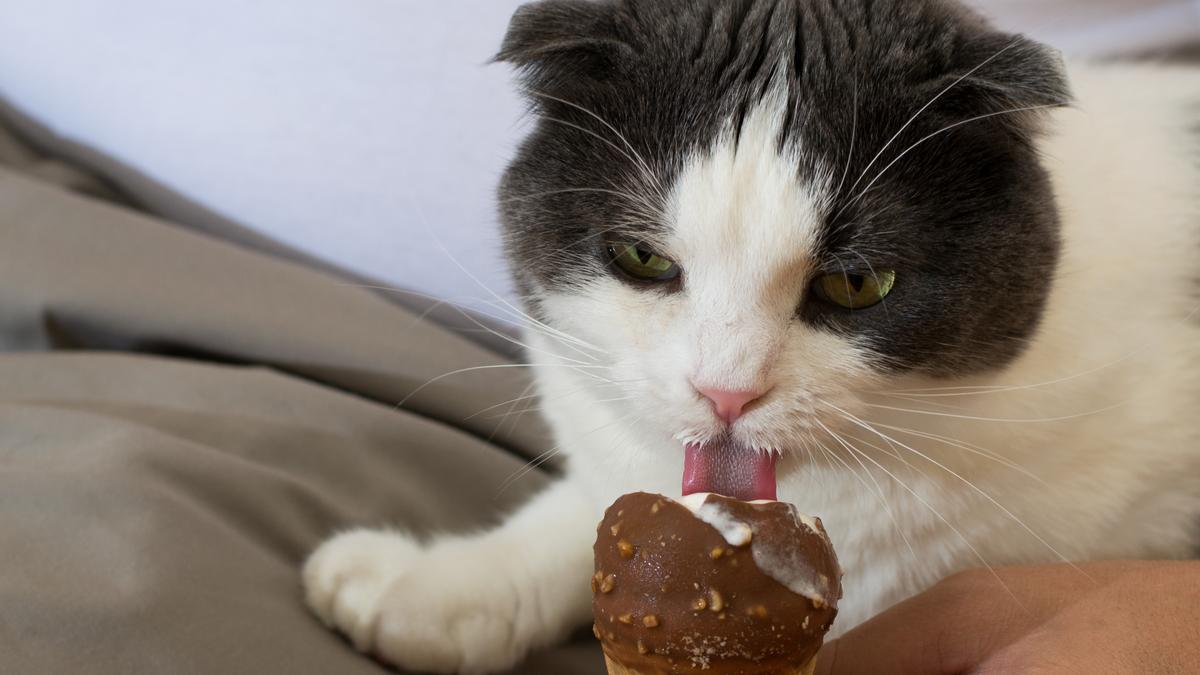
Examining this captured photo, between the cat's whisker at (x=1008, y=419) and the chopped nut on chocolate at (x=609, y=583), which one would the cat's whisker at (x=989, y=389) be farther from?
the chopped nut on chocolate at (x=609, y=583)

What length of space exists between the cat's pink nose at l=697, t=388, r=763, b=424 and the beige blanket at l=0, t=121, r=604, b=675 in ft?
1.44

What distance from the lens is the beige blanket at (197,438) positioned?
852 millimetres

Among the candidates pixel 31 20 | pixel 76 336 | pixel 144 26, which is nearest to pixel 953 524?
pixel 76 336

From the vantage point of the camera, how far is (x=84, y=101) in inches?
66.6

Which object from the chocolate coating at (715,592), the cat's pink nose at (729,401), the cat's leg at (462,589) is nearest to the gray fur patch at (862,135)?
the cat's pink nose at (729,401)

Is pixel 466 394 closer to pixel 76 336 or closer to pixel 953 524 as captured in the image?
pixel 76 336

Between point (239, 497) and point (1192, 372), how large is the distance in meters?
1.05

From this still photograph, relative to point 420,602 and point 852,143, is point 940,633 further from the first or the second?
point 420,602

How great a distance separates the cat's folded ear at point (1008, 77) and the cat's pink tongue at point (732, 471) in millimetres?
384

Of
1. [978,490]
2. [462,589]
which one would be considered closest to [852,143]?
[978,490]

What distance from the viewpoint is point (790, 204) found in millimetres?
851

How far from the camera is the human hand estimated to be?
0.80 metres

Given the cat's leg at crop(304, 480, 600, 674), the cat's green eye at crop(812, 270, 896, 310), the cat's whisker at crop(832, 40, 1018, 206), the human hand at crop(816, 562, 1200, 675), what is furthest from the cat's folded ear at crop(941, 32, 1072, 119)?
the cat's leg at crop(304, 480, 600, 674)

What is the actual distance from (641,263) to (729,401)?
184 millimetres
